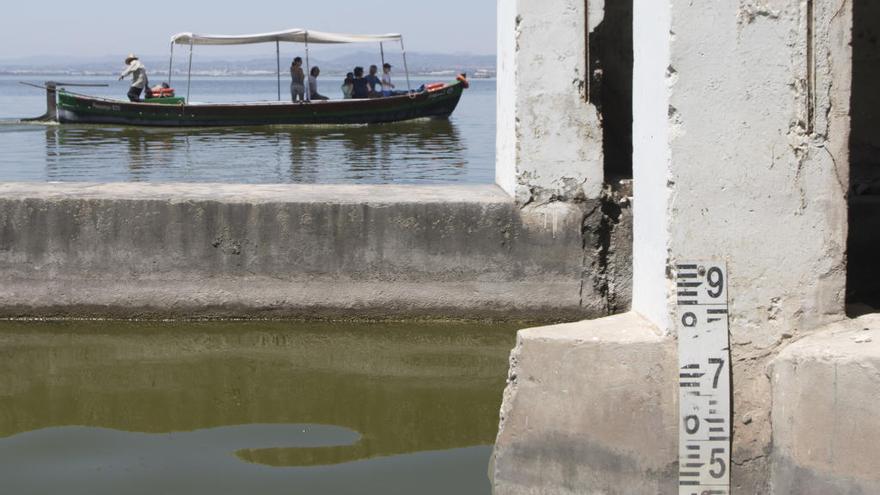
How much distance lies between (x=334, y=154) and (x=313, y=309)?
50.2 feet

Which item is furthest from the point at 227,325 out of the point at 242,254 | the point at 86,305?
the point at 86,305

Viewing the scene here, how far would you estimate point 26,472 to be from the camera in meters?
4.27

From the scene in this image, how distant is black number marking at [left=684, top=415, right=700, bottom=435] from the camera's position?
358 centimetres

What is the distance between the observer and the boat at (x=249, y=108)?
86.6ft

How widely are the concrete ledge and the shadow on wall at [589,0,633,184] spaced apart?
323cm

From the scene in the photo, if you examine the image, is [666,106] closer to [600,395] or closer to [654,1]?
[654,1]

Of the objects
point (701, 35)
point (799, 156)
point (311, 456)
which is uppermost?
point (701, 35)

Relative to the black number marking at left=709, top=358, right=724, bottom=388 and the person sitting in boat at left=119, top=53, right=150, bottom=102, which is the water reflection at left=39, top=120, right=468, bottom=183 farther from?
the black number marking at left=709, top=358, right=724, bottom=388

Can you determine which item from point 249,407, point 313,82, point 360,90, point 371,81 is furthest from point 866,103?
point 371,81

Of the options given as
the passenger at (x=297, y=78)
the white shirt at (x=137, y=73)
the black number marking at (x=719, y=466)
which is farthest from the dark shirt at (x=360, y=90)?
the black number marking at (x=719, y=466)

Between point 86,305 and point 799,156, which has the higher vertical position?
point 799,156

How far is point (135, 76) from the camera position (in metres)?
27.5

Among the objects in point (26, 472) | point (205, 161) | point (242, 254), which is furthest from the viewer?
point (205, 161)

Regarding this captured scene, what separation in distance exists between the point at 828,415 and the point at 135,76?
85.1 feet
